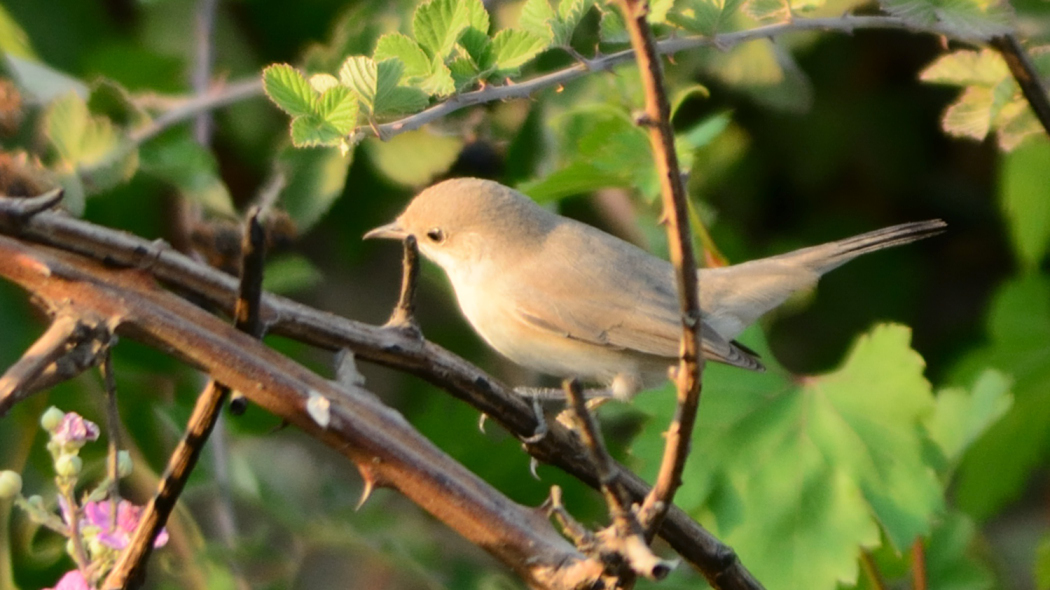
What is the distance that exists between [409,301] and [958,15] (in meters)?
0.89

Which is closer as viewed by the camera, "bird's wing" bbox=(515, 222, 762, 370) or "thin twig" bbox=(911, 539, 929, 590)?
"thin twig" bbox=(911, 539, 929, 590)

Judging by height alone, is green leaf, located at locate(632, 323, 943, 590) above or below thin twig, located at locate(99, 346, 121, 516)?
above

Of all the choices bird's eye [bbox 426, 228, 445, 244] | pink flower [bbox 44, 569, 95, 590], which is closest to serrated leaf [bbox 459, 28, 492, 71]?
pink flower [bbox 44, 569, 95, 590]

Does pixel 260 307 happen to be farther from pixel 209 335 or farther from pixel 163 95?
pixel 163 95

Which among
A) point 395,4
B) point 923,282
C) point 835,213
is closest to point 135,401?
point 395,4

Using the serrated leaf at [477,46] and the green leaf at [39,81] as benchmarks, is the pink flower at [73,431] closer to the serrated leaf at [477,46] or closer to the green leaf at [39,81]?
the serrated leaf at [477,46]

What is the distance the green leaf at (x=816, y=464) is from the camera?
2127 mm

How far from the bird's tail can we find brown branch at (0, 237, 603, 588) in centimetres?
140

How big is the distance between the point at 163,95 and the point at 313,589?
1.96 meters

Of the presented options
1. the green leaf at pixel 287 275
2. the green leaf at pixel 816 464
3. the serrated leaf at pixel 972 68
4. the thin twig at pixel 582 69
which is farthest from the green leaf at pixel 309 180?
the serrated leaf at pixel 972 68

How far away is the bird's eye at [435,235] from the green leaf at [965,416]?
1.25m

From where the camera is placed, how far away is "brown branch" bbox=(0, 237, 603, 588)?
122cm

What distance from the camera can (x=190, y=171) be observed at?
269cm

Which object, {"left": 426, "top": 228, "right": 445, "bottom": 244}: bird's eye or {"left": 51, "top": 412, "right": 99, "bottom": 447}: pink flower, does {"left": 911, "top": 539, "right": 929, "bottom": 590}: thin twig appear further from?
{"left": 51, "top": 412, "right": 99, "bottom": 447}: pink flower
